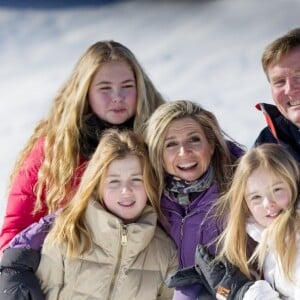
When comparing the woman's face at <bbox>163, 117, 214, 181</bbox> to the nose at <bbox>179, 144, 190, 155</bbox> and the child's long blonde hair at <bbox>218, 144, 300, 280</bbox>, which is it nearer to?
the nose at <bbox>179, 144, 190, 155</bbox>

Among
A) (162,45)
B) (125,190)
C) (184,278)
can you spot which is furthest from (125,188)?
(162,45)

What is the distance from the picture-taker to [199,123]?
7.89 ft

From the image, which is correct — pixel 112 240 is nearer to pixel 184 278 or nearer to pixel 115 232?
pixel 115 232

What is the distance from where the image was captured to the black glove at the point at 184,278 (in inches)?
82.9

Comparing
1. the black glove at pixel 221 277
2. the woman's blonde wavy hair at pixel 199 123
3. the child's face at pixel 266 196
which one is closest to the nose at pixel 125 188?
the woman's blonde wavy hair at pixel 199 123

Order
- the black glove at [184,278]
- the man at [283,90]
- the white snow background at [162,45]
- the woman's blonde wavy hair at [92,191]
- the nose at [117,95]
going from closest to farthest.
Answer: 1. the black glove at [184,278]
2. the woman's blonde wavy hair at [92,191]
3. the man at [283,90]
4. the nose at [117,95]
5. the white snow background at [162,45]

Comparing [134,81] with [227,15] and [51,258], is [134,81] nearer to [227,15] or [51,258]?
[51,258]

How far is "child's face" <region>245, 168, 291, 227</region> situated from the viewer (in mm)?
2023

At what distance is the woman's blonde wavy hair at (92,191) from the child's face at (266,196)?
1.20 ft

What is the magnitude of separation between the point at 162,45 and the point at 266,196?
8.66 ft

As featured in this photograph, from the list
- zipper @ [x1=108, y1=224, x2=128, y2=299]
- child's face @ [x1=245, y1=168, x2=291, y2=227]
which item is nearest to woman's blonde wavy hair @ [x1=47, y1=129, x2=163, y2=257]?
zipper @ [x1=108, y1=224, x2=128, y2=299]

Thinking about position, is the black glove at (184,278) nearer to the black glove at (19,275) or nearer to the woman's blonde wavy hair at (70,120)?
the black glove at (19,275)

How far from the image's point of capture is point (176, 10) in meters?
4.36

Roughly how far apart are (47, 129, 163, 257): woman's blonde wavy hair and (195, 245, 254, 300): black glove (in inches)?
10.3
